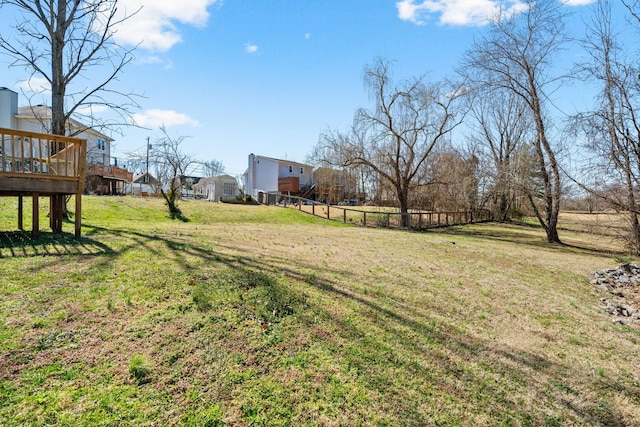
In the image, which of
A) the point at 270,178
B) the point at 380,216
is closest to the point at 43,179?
the point at 380,216

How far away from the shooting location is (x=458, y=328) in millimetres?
4281

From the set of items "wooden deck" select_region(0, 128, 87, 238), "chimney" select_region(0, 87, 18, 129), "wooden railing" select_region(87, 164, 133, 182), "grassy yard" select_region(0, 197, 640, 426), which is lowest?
"grassy yard" select_region(0, 197, 640, 426)

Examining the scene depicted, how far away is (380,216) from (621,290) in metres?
12.2

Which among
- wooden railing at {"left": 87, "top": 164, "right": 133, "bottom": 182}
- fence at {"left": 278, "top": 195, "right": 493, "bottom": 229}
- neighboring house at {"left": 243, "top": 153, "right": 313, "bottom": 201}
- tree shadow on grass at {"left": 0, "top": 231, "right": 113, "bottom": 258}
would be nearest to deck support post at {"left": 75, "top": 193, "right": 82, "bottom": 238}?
tree shadow on grass at {"left": 0, "top": 231, "right": 113, "bottom": 258}

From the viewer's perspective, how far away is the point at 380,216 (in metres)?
19.0

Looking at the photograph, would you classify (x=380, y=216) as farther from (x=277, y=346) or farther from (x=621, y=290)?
(x=277, y=346)

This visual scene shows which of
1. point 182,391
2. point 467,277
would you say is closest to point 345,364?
point 182,391

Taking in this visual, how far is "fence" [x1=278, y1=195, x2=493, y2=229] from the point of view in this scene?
1852cm

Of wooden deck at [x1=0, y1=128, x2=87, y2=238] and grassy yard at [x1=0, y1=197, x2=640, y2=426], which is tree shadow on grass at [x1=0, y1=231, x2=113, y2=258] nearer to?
grassy yard at [x1=0, y1=197, x2=640, y2=426]

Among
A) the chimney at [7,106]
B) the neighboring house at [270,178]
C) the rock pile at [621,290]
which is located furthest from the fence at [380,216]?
the chimney at [7,106]

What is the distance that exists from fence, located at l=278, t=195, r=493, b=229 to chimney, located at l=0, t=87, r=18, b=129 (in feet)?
67.8

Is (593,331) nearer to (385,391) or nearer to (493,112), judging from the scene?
(385,391)

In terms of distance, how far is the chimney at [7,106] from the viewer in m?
24.4

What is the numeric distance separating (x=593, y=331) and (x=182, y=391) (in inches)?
216
